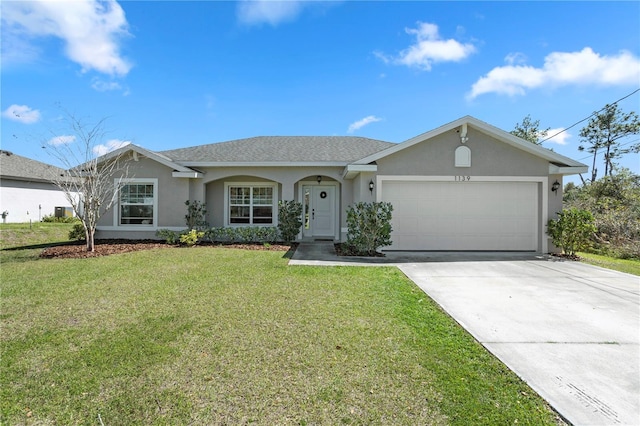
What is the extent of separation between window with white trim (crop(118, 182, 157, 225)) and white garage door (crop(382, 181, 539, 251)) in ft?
30.0

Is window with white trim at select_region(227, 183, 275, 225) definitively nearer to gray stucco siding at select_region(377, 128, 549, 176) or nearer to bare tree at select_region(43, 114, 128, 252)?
bare tree at select_region(43, 114, 128, 252)

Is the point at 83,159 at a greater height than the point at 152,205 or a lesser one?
greater

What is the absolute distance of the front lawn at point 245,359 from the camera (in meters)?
2.42

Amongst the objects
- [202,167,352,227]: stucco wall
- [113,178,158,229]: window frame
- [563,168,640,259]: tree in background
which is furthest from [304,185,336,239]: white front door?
[563,168,640,259]: tree in background

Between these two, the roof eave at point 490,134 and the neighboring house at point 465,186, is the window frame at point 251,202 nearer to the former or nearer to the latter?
the neighboring house at point 465,186

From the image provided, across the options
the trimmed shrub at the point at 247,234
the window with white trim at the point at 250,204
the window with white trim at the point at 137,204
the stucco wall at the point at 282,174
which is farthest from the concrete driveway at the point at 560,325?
the window with white trim at the point at 137,204

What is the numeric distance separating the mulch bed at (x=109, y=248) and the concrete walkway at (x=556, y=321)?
3.00m

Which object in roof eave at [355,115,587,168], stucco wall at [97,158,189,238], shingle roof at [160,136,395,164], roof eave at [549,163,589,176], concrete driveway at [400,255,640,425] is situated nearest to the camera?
concrete driveway at [400,255,640,425]

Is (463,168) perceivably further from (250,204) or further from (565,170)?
(250,204)

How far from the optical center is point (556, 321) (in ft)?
14.1

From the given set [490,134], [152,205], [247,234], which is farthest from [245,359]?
[152,205]

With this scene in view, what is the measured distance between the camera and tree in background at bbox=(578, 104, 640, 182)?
2478 centimetres

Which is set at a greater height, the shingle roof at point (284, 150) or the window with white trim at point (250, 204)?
the shingle roof at point (284, 150)

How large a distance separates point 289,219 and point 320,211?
223 cm
